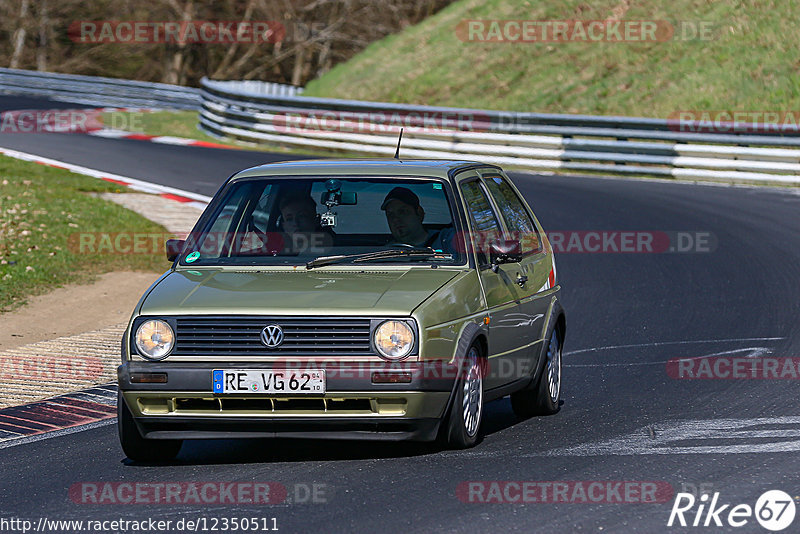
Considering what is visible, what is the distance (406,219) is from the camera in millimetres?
8242

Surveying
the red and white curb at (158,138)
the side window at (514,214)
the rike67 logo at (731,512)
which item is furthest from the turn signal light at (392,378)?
the red and white curb at (158,138)

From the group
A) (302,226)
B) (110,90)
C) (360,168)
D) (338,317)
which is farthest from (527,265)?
(110,90)

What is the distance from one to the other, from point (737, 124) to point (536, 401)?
1639 cm

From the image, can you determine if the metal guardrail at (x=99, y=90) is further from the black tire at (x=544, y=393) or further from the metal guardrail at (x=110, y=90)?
the black tire at (x=544, y=393)

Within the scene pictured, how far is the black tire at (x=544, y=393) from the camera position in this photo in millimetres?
8695

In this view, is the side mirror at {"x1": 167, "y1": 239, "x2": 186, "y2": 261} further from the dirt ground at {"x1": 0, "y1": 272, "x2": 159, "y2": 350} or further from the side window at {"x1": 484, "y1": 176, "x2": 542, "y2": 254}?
the dirt ground at {"x1": 0, "y1": 272, "x2": 159, "y2": 350}

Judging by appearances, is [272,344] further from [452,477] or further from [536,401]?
[536,401]

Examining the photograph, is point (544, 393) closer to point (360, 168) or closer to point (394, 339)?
point (360, 168)

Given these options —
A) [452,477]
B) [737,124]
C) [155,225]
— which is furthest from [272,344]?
[737,124]

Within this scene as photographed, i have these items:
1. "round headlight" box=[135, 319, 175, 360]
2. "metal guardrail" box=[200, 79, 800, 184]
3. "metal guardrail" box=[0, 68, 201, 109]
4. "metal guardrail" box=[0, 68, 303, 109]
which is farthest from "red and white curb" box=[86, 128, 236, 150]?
"round headlight" box=[135, 319, 175, 360]

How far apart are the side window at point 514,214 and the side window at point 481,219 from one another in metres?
0.23

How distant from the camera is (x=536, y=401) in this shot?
8703 millimetres

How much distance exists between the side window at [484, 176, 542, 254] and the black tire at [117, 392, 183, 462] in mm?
2639

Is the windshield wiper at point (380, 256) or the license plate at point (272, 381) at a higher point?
the windshield wiper at point (380, 256)
